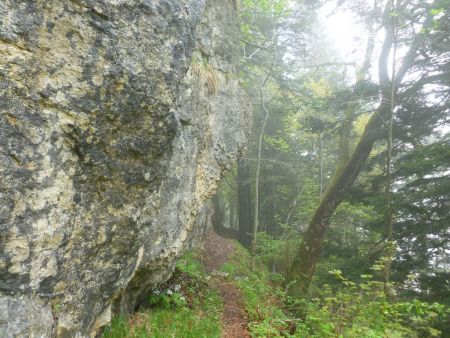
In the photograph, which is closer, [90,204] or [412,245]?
[90,204]

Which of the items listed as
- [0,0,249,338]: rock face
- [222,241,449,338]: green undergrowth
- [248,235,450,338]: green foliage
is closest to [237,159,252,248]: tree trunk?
[222,241,449,338]: green undergrowth

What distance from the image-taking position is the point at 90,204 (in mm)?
3266

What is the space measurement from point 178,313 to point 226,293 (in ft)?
8.67

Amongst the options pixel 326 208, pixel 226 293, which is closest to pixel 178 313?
pixel 226 293

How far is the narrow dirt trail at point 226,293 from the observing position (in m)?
6.45

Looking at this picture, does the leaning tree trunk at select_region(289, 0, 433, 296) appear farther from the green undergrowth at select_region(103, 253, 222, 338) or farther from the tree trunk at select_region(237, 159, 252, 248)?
the tree trunk at select_region(237, 159, 252, 248)

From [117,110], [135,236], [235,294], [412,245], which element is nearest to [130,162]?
[117,110]

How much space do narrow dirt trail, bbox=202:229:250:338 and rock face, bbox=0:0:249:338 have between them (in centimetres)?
323

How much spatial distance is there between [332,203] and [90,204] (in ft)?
27.3

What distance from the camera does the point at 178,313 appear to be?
20.2 feet

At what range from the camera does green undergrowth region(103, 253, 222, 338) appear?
492 cm

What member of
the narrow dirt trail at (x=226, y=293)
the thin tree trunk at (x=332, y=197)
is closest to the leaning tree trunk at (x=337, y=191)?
the thin tree trunk at (x=332, y=197)

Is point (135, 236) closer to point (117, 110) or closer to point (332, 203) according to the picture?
point (117, 110)

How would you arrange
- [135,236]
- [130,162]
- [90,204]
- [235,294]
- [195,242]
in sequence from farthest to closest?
1. [195,242]
2. [235,294]
3. [135,236]
4. [130,162]
5. [90,204]
